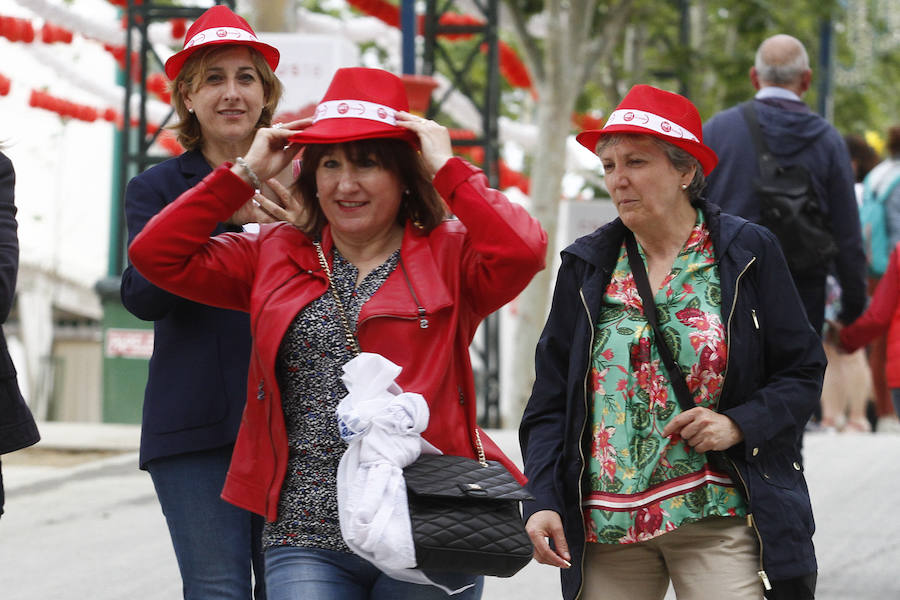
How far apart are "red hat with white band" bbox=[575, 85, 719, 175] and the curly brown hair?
3.46 ft

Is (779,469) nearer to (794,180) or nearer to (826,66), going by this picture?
(794,180)

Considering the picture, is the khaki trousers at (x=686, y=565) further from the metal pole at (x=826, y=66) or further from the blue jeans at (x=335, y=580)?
the metal pole at (x=826, y=66)

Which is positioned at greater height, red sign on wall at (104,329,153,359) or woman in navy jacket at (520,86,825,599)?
woman in navy jacket at (520,86,825,599)

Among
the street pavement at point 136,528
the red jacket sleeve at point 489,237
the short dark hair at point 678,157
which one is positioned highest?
the short dark hair at point 678,157

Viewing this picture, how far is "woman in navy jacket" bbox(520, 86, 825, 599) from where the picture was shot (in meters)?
3.60

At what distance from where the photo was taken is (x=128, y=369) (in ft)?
45.1

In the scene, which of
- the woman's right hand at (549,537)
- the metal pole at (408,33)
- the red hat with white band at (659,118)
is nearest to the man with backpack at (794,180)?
the red hat with white band at (659,118)

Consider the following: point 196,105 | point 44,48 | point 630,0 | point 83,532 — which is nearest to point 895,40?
point 630,0

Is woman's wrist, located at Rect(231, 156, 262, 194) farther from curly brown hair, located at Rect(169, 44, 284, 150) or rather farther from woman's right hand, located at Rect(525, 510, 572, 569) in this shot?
woman's right hand, located at Rect(525, 510, 572, 569)


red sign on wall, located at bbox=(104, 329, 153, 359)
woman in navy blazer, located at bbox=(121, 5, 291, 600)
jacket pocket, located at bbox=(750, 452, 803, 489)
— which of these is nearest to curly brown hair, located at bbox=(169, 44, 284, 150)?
woman in navy blazer, located at bbox=(121, 5, 291, 600)

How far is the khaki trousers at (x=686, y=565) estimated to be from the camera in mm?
3623

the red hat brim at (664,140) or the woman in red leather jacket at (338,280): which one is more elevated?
the red hat brim at (664,140)

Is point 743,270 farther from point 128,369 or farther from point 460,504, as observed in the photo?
point 128,369

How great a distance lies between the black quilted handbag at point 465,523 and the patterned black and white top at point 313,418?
24 centimetres
